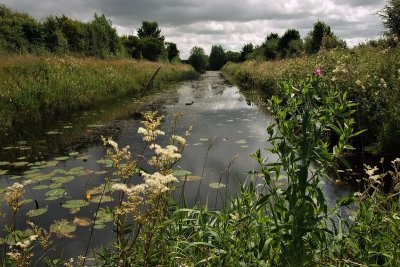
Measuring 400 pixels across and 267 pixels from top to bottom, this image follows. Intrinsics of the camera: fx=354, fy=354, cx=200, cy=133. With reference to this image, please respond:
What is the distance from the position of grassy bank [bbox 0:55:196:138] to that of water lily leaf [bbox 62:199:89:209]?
5.42 m

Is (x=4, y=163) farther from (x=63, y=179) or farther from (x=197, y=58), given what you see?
(x=197, y=58)

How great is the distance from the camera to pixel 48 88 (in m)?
12.1

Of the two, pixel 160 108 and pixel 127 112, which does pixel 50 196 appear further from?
pixel 160 108

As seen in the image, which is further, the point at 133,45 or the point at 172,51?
the point at 172,51

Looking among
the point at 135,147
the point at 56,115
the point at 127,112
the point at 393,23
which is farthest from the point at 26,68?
the point at 393,23

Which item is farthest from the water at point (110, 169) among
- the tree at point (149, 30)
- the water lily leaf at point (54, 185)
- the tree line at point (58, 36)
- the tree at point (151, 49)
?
the tree at point (149, 30)

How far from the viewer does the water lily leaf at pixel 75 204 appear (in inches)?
198

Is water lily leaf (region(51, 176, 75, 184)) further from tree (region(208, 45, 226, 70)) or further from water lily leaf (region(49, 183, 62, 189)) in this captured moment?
tree (region(208, 45, 226, 70))

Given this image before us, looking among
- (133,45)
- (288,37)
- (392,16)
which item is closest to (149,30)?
(133,45)

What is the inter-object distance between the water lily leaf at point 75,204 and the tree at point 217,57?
92409 mm

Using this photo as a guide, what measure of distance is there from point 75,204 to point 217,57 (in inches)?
3662

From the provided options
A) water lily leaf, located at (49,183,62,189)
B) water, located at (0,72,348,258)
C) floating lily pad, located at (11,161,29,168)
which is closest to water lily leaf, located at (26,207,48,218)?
water, located at (0,72,348,258)

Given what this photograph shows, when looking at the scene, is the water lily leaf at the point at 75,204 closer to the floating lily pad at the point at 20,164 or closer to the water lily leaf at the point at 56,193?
the water lily leaf at the point at 56,193

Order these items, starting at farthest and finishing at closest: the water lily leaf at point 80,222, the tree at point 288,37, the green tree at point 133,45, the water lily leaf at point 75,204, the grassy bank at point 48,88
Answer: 1. the green tree at point 133,45
2. the tree at point 288,37
3. the grassy bank at point 48,88
4. the water lily leaf at point 75,204
5. the water lily leaf at point 80,222
